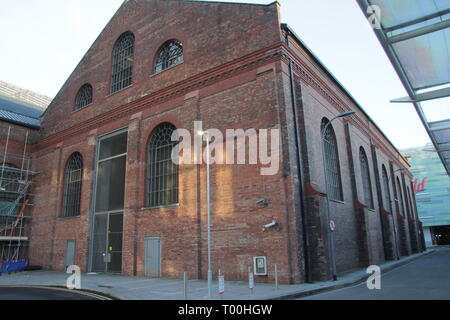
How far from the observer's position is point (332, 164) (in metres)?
17.7

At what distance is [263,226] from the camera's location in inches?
495

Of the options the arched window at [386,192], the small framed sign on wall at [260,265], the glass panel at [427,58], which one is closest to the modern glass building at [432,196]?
the arched window at [386,192]

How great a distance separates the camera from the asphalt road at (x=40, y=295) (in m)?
10.6

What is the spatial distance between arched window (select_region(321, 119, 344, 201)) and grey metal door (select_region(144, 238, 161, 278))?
8667 mm

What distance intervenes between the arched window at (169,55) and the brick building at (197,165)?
0.08 metres

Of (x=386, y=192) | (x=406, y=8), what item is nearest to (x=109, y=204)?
(x=406, y=8)

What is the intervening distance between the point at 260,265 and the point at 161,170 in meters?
7.35

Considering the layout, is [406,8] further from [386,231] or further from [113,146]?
[386,231]

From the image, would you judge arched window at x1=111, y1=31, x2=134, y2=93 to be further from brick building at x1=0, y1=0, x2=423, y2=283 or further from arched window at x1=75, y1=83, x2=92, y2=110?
arched window at x1=75, y1=83, x2=92, y2=110

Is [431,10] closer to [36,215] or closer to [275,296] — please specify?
[275,296]

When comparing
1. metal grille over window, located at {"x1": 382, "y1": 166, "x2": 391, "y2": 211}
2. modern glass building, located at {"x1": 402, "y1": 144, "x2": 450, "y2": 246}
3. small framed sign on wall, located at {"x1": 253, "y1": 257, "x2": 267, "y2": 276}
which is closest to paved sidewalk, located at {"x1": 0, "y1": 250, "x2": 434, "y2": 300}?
small framed sign on wall, located at {"x1": 253, "y1": 257, "x2": 267, "y2": 276}

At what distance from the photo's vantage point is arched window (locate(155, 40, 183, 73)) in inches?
701

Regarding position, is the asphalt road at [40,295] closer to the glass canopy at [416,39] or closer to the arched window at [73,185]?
the arched window at [73,185]
